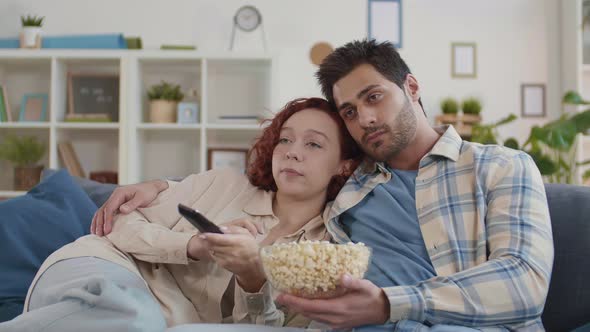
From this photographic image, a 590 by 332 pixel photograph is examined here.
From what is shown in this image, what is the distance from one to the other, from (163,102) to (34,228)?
2.25 meters

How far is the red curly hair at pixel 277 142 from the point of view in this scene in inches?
70.8

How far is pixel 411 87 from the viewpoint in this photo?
1.85 m

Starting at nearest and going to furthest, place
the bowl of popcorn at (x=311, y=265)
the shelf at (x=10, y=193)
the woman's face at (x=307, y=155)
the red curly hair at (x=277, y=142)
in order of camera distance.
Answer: the bowl of popcorn at (x=311, y=265) → the woman's face at (x=307, y=155) → the red curly hair at (x=277, y=142) → the shelf at (x=10, y=193)

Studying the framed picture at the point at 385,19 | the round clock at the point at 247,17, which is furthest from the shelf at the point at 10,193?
the framed picture at the point at 385,19

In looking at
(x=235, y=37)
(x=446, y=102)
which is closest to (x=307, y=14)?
(x=235, y=37)

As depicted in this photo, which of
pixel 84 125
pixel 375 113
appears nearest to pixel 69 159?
pixel 84 125

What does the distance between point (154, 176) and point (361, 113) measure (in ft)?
9.66

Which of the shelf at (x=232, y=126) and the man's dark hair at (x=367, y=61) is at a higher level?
the man's dark hair at (x=367, y=61)

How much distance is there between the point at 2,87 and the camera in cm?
425

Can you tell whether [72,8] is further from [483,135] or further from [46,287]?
[46,287]

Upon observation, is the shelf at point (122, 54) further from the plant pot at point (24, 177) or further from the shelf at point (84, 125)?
the plant pot at point (24, 177)

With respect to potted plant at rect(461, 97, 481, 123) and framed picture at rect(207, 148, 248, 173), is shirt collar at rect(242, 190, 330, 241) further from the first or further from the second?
potted plant at rect(461, 97, 481, 123)

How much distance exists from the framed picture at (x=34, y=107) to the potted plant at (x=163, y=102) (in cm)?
71

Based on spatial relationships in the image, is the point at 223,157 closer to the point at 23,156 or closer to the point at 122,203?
the point at 23,156
